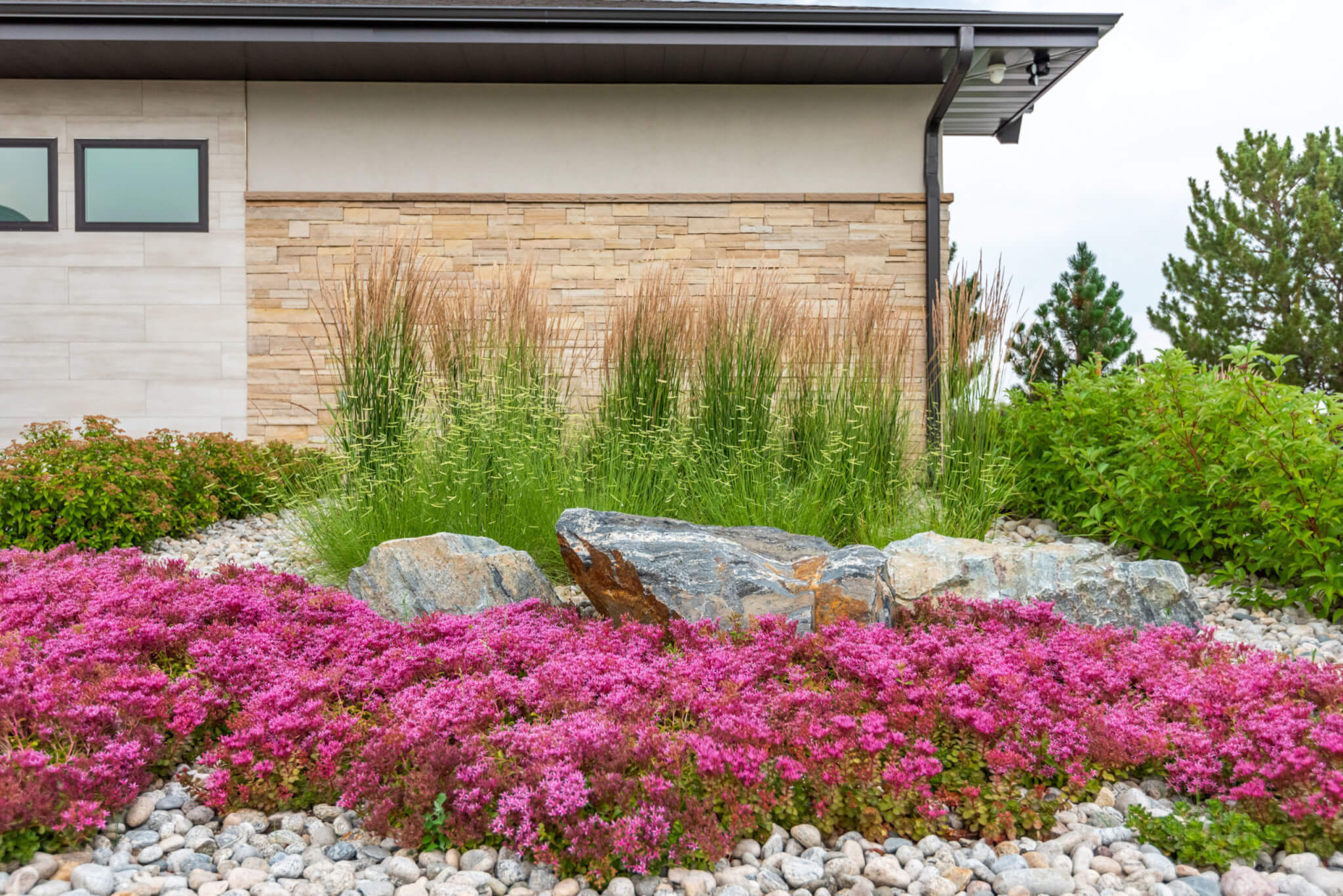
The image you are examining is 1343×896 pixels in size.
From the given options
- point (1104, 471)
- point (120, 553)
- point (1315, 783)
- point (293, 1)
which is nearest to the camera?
point (1315, 783)

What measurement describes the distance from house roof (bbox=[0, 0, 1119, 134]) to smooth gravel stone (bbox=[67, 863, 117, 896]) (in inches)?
219

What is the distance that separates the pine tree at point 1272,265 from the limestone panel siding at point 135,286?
36.6ft

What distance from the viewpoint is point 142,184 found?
6676 mm

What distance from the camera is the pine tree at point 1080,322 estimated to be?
1030 centimetres

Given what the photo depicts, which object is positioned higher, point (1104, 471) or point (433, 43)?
point (433, 43)

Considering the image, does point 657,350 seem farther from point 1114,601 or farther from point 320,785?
point 320,785

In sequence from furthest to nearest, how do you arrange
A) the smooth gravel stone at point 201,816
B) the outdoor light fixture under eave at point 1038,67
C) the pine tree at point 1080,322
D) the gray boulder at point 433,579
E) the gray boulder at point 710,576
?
the pine tree at point 1080,322 → the outdoor light fixture under eave at point 1038,67 → the gray boulder at point 433,579 → the gray boulder at point 710,576 → the smooth gravel stone at point 201,816

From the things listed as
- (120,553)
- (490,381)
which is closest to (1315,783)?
(490,381)

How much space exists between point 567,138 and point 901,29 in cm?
254

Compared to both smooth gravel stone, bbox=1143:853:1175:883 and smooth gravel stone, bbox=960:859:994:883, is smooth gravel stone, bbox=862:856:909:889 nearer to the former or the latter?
smooth gravel stone, bbox=960:859:994:883

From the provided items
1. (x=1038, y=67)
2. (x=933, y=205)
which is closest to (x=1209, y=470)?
(x=933, y=205)

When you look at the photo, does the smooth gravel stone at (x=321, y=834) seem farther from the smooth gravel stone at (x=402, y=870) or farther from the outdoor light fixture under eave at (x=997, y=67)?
the outdoor light fixture under eave at (x=997, y=67)

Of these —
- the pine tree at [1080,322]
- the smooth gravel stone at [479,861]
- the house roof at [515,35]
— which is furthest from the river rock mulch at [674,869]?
the pine tree at [1080,322]

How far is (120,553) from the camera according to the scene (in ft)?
12.0
